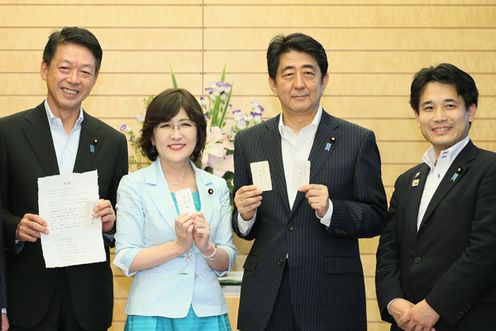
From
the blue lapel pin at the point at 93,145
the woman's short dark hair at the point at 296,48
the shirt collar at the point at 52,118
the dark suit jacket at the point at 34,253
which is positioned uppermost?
the woman's short dark hair at the point at 296,48

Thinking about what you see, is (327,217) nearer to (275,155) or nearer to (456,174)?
(275,155)

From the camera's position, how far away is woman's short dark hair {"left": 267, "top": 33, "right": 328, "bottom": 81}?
10.7ft

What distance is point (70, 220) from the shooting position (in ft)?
10.5

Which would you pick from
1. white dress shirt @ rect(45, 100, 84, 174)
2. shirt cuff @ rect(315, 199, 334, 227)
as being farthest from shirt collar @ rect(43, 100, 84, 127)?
shirt cuff @ rect(315, 199, 334, 227)

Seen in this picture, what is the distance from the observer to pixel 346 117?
564 cm

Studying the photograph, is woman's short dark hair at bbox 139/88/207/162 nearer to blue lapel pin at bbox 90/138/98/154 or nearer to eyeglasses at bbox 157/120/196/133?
eyeglasses at bbox 157/120/196/133

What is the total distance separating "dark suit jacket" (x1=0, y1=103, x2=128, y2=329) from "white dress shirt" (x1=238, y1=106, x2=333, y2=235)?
0.73 m

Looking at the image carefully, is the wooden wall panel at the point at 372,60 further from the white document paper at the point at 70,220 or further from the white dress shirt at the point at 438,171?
the white document paper at the point at 70,220

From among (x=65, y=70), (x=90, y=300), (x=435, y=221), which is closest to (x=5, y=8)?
(x=65, y=70)

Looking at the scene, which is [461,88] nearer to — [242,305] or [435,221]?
[435,221]

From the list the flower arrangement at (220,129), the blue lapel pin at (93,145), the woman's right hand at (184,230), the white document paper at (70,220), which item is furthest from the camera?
the flower arrangement at (220,129)

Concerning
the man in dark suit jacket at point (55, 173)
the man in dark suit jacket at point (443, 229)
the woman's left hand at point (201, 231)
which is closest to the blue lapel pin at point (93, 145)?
the man in dark suit jacket at point (55, 173)

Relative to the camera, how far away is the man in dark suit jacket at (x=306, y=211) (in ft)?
10.1

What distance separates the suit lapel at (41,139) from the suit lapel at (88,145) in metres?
0.11
